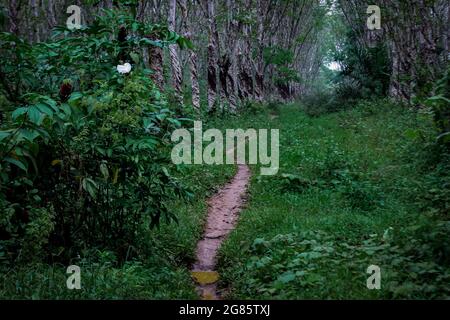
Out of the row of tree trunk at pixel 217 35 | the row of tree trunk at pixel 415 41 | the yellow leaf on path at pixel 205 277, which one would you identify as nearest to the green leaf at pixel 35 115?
the yellow leaf on path at pixel 205 277

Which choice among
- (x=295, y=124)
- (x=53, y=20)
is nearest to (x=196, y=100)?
(x=295, y=124)

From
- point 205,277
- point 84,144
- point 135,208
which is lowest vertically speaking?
point 205,277

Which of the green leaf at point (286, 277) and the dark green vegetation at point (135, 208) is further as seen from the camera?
the green leaf at point (286, 277)

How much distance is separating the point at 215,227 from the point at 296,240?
2247mm

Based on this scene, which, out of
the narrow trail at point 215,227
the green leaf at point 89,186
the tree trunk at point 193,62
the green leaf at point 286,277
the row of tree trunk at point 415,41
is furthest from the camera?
A: the tree trunk at point 193,62

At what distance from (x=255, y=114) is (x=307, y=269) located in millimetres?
20509

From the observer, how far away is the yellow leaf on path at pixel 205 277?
6.13 metres

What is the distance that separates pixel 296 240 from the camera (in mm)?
6445

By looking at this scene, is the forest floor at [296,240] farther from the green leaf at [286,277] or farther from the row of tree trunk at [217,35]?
the row of tree trunk at [217,35]

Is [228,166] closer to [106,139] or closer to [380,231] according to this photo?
[380,231]

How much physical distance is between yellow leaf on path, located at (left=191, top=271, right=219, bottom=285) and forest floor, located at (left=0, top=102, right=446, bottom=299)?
131mm

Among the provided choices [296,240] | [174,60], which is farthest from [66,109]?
[174,60]

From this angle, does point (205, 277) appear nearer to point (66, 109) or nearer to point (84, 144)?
point (84, 144)

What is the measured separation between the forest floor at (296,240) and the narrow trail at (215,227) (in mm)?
117
